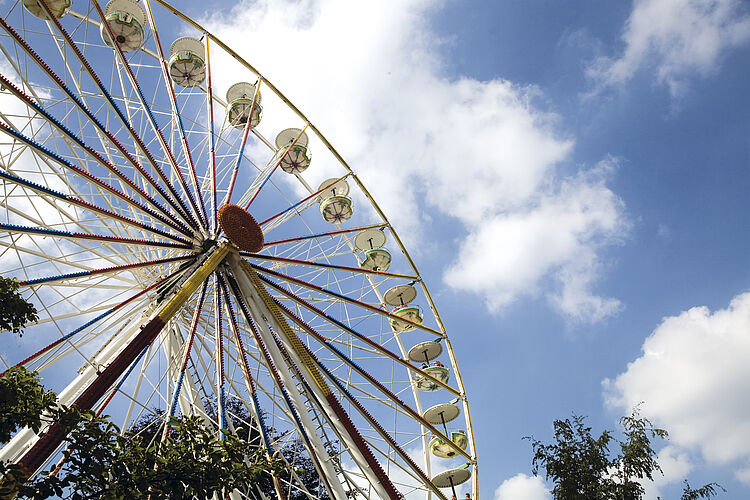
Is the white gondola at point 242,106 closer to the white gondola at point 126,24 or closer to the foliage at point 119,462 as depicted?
the white gondola at point 126,24

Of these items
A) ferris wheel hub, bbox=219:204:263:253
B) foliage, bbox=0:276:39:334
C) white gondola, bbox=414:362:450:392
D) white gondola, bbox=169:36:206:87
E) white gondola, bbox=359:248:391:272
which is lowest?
foliage, bbox=0:276:39:334

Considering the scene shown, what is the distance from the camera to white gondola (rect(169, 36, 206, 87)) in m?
15.7

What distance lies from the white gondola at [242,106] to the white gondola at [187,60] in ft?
3.56

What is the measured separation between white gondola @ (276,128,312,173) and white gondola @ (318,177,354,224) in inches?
36.7

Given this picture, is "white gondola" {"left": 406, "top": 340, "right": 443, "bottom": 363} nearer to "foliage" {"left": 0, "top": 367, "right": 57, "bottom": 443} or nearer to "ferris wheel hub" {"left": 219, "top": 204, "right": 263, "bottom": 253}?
"ferris wheel hub" {"left": 219, "top": 204, "right": 263, "bottom": 253}

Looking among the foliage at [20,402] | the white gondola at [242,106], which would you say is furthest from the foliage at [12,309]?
the white gondola at [242,106]

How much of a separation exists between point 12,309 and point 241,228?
5.95 meters

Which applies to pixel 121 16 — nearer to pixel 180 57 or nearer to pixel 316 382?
pixel 180 57

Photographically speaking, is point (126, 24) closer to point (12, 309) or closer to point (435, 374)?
point (12, 309)

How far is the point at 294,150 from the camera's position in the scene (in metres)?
16.9

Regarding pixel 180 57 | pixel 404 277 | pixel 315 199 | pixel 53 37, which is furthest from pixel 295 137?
pixel 53 37

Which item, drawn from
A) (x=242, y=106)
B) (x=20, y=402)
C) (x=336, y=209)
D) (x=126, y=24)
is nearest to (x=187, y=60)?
(x=242, y=106)

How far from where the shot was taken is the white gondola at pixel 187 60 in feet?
51.6

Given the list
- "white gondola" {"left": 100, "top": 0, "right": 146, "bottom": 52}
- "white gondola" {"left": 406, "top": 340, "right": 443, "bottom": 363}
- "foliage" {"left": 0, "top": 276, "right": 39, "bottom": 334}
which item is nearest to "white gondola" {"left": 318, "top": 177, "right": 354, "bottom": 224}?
"white gondola" {"left": 406, "top": 340, "right": 443, "bottom": 363}
